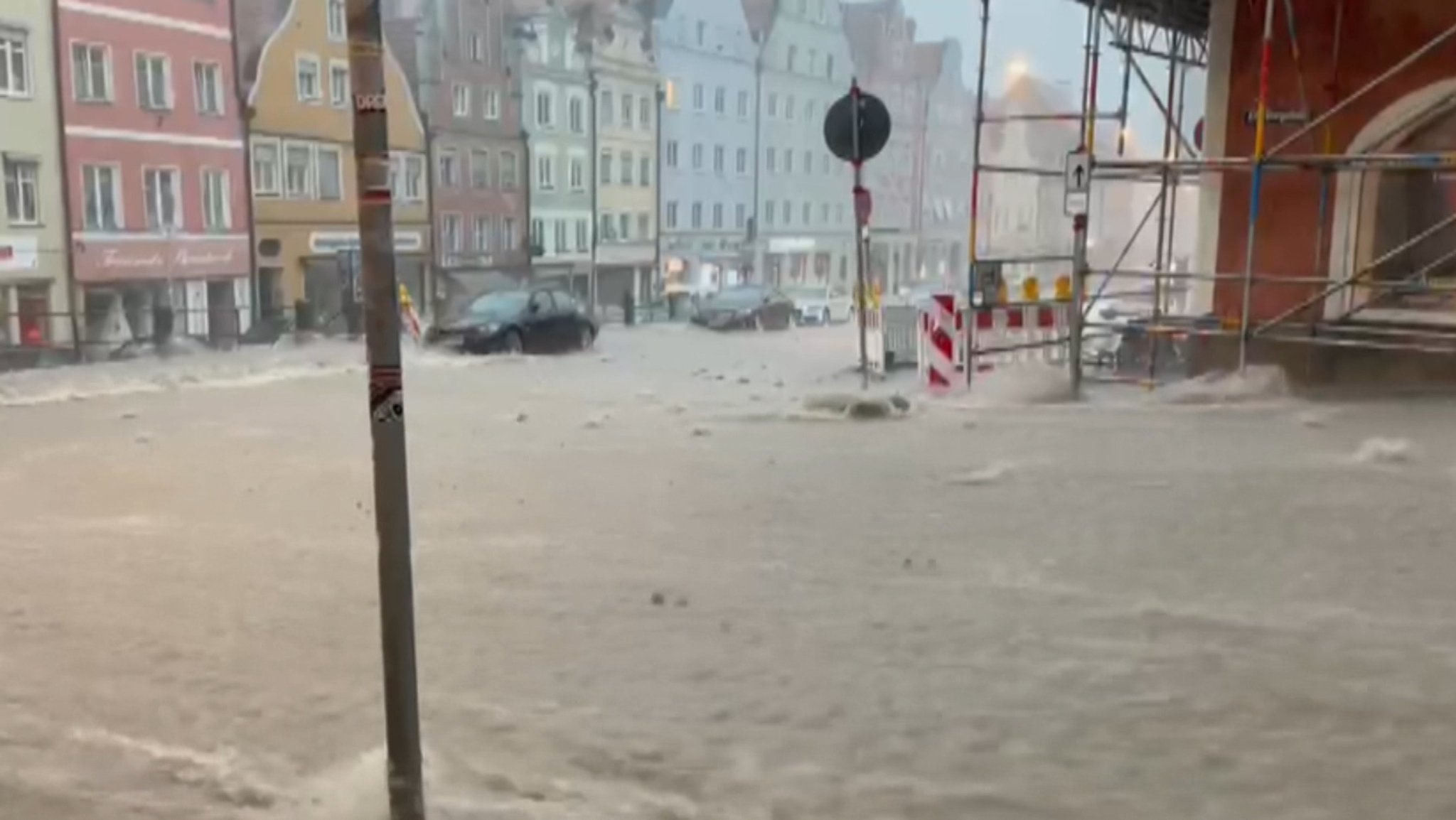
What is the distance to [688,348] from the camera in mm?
24438

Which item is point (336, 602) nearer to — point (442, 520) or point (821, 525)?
point (442, 520)

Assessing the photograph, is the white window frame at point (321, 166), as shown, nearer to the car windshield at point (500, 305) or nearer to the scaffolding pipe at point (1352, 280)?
the car windshield at point (500, 305)

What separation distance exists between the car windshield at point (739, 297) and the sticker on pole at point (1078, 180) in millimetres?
20900

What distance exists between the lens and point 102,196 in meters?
24.4

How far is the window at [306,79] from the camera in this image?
28969 millimetres

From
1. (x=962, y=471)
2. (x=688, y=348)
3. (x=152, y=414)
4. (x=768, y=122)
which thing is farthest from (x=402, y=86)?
(x=962, y=471)

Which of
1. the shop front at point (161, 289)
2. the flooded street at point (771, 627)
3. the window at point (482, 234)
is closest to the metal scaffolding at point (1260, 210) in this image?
the flooded street at point (771, 627)

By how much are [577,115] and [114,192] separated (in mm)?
16488

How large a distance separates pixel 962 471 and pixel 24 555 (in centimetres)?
465

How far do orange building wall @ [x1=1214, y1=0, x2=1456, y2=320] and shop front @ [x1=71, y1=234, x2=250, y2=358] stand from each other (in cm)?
1783

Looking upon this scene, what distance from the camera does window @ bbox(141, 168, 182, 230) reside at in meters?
Answer: 25.4

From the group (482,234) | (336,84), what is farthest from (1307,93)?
(482,234)

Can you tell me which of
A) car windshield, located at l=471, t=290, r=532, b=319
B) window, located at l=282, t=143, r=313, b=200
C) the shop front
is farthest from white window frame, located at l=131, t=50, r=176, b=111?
car windshield, located at l=471, t=290, r=532, b=319

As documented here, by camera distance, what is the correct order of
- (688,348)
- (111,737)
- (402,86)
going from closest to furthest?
(111,737) < (688,348) < (402,86)
